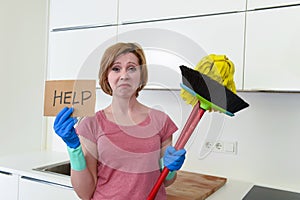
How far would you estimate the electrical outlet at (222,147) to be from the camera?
1.62 metres

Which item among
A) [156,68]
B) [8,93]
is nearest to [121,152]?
[156,68]

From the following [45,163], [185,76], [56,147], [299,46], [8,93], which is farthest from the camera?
[56,147]

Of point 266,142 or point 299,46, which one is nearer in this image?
point 299,46

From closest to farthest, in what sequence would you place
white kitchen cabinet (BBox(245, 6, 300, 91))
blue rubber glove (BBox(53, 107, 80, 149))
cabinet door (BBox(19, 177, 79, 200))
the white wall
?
blue rubber glove (BBox(53, 107, 80, 149)) → white kitchen cabinet (BBox(245, 6, 300, 91)) → cabinet door (BBox(19, 177, 79, 200)) → the white wall

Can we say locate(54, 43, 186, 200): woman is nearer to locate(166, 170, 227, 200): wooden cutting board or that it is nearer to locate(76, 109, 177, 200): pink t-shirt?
locate(76, 109, 177, 200): pink t-shirt

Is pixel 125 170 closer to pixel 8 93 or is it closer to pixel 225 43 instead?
pixel 225 43

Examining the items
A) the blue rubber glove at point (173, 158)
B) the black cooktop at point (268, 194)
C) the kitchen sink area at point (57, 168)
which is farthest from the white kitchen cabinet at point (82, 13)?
the black cooktop at point (268, 194)

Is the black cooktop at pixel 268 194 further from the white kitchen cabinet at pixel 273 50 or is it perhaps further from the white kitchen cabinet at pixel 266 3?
the white kitchen cabinet at pixel 266 3

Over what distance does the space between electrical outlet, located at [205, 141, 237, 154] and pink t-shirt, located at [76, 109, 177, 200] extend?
71 cm

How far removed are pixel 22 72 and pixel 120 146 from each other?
1.30m

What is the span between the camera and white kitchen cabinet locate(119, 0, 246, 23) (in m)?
1.34

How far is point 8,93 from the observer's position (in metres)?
1.88

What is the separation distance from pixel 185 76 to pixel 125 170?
35 centimetres

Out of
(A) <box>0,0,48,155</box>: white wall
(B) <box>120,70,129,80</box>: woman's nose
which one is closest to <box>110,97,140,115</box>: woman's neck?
(B) <box>120,70,129,80</box>: woman's nose
